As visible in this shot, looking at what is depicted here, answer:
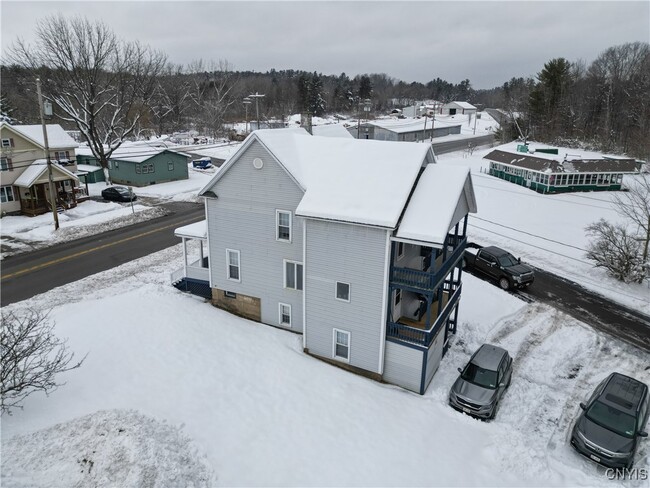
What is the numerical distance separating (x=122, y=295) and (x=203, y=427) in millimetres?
11486

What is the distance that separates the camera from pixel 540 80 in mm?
84938

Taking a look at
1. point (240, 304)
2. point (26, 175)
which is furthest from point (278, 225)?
point (26, 175)

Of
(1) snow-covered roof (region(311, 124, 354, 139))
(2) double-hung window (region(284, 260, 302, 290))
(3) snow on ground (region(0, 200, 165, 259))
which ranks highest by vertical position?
(1) snow-covered roof (region(311, 124, 354, 139))

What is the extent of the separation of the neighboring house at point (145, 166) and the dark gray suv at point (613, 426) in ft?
160

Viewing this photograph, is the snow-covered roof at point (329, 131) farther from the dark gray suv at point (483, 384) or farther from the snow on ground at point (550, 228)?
the dark gray suv at point (483, 384)

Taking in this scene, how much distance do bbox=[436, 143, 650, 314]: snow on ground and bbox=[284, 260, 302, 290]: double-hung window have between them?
18.7 m

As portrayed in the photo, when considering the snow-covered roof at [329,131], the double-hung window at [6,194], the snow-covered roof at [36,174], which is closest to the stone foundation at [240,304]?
the snow-covered roof at [329,131]

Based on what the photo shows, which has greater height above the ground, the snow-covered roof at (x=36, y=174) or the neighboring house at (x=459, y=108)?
the neighboring house at (x=459, y=108)

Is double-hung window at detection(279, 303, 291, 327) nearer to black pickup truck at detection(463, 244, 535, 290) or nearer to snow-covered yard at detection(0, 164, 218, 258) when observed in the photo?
black pickup truck at detection(463, 244, 535, 290)

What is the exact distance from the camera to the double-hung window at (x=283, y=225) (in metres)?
19.3

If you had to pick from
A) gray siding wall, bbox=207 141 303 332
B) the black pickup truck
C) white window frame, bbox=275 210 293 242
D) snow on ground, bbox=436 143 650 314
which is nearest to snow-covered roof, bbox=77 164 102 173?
gray siding wall, bbox=207 141 303 332

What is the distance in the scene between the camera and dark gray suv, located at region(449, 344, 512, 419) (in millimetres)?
15875

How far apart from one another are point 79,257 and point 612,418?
30.4 metres

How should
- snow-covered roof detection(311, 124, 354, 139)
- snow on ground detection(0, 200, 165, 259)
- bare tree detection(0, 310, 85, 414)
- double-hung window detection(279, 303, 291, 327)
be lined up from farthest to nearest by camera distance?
snow on ground detection(0, 200, 165, 259)
snow-covered roof detection(311, 124, 354, 139)
double-hung window detection(279, 303, 291, 327)
bare tree detection(0, 310, 85, 414)
